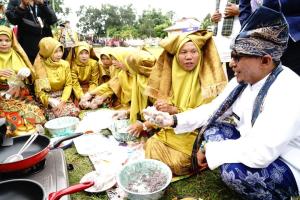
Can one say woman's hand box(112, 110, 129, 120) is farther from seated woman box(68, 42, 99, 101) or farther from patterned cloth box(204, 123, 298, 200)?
patterned cloth box(204, 123, 298, 200)

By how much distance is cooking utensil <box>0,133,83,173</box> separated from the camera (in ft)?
5.48

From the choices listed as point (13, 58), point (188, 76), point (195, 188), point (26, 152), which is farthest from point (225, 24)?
point (13, 58)

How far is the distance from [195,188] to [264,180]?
0.76m

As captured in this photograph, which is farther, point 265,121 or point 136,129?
point 136,129

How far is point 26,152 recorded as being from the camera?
6.41 ft

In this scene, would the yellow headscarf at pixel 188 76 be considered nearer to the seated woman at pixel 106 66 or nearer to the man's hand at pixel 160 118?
the man's hand at pixel 160 118

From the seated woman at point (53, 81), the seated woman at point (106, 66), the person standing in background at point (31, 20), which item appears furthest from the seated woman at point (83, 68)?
the person standing in background at point (31, 20)

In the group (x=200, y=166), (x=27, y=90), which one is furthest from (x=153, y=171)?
(x=27, y=90)

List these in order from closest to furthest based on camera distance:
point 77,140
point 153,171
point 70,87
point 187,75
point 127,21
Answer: point 153,171 < point 187,75 < point 77,140 < point 70,87 < point 127,21

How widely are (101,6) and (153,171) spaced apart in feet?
210

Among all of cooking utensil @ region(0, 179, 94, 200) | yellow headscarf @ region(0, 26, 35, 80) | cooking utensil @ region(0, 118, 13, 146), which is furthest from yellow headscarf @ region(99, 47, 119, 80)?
cooking utensil @ region(0, 179, 94, 200)

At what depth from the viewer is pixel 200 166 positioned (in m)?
2.51

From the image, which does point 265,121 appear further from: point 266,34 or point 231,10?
point 231,10

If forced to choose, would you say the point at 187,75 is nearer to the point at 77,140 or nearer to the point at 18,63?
the point at 77,140
